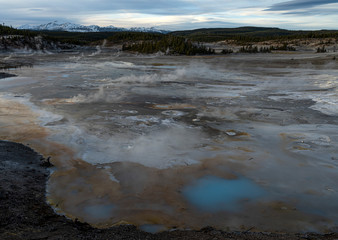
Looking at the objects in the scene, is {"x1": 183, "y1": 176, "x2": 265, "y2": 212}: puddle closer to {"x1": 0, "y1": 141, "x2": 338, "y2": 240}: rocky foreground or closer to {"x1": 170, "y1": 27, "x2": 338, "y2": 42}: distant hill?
{"x1": 0, "y1": 141, "x2": 338, "y2": 240}: rocky foreground

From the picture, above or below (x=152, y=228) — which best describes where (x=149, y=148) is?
above

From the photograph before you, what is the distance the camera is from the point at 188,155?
6.66 m

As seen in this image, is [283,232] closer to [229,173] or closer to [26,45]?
[229,173]

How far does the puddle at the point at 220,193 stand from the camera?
4.85 meters

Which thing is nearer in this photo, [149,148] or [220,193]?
[220,193]

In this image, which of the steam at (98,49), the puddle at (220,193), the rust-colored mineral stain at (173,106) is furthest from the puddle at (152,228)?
the steam at (98,49)

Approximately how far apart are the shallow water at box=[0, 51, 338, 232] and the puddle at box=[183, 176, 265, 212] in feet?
0.05

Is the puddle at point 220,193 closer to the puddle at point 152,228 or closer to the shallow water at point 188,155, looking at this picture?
the shallow water at point 188,155

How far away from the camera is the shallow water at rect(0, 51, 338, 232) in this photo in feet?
15.3

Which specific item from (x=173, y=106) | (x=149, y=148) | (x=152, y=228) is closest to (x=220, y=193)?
(x=152, y=228)

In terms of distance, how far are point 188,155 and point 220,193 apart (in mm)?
1576

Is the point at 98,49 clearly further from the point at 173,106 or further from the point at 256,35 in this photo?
the point at 256,35

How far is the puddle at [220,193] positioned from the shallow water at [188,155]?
17 mm

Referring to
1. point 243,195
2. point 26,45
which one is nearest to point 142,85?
point 243,195
